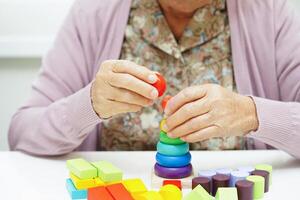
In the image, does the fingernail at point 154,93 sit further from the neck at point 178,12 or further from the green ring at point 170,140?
the neck at point 178,12

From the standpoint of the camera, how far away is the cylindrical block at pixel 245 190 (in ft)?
2.75

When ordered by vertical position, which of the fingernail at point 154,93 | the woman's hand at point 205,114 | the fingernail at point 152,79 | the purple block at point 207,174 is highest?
the fingernail at point 152,79

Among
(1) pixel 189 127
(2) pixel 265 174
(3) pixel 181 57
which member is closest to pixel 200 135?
(1) pixel 189 127

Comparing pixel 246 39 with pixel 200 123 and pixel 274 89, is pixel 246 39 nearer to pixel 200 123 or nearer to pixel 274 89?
pixel 274 89

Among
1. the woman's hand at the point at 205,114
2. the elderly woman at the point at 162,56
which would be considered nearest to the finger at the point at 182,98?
the woman's hand at the point at 205,114

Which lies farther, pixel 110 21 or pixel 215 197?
pixel 110 21

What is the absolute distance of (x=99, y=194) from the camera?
82 centimetres

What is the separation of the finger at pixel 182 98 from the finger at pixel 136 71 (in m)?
0.05

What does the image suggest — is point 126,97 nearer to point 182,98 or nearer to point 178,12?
point 182,98

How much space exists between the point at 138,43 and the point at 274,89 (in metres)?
0.33

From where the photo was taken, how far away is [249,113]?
999mm

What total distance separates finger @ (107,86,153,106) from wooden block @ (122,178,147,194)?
150mm

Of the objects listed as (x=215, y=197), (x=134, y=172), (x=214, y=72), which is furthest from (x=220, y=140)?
(x=215, y=197)

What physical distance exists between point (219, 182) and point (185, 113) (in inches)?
5.3
